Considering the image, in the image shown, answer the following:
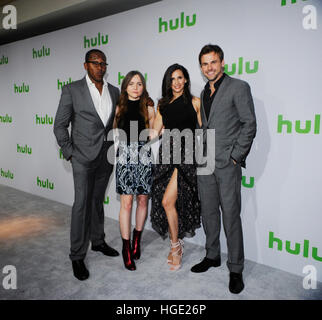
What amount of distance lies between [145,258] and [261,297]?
1.08 m

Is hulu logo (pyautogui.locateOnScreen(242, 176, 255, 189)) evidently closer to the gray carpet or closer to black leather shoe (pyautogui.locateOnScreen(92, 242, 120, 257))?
the gray carpet

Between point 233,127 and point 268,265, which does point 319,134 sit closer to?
point 233,127

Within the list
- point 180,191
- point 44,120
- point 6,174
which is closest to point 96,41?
point 44,120

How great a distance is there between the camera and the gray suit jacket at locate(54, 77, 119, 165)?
2375 millimetres

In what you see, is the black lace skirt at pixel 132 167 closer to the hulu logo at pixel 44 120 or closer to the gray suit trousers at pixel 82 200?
the gray suit trousers at pixel 82 200

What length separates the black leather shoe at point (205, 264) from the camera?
2469 millimetres

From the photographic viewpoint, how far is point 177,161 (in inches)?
97.0

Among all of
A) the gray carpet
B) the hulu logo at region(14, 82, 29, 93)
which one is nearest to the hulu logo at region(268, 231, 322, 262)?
the gray carpet

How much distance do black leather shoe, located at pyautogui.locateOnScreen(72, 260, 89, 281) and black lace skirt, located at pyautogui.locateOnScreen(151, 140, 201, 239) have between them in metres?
0.77

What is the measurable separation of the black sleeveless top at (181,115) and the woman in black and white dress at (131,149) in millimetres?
215

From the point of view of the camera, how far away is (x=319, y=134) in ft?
7.33

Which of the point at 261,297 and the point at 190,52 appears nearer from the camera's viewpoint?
the point at 261,297
